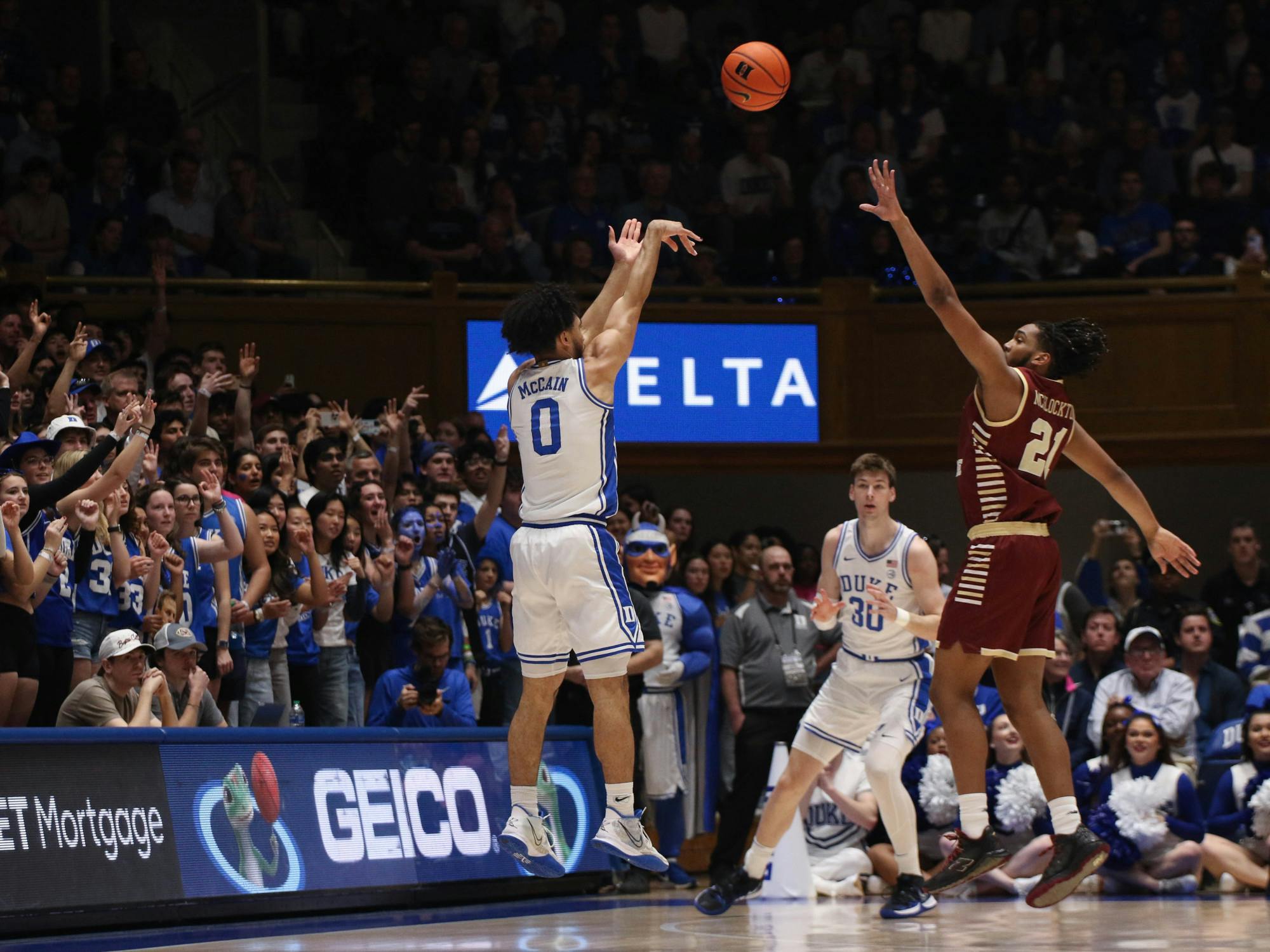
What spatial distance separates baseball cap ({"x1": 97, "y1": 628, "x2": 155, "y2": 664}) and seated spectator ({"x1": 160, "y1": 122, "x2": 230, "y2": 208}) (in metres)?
6.41

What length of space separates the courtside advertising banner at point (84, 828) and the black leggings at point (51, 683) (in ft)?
1.91

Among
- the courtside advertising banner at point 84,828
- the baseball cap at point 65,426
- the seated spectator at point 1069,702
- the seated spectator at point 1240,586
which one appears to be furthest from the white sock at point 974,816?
the seated spectator at point 1240,586

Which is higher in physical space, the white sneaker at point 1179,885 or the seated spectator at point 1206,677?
the seated spectator at point 1206,677

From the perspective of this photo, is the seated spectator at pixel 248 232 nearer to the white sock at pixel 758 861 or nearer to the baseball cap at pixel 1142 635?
the white sock at pixel 758 861

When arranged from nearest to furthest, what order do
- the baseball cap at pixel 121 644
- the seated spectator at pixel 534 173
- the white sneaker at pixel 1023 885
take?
the baseball cap at pixel 121 644 < the white sneaker at pixel 1023 885 < the seated spectator at pixel 534 173

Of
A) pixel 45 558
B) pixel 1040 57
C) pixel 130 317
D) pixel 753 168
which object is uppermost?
pixel 1040 57

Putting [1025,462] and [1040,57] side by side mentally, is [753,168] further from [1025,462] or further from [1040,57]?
[1025,462]

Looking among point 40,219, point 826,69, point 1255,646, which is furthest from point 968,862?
point 826,69

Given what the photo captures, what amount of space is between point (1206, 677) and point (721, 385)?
A: 537 cm

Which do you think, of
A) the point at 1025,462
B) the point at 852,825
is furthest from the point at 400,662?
the point at 1025,462

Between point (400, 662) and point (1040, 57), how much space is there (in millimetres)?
10290

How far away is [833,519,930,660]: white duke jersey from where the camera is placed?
973cm

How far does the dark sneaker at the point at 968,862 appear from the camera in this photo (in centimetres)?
706

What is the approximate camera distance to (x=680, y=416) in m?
16.0
